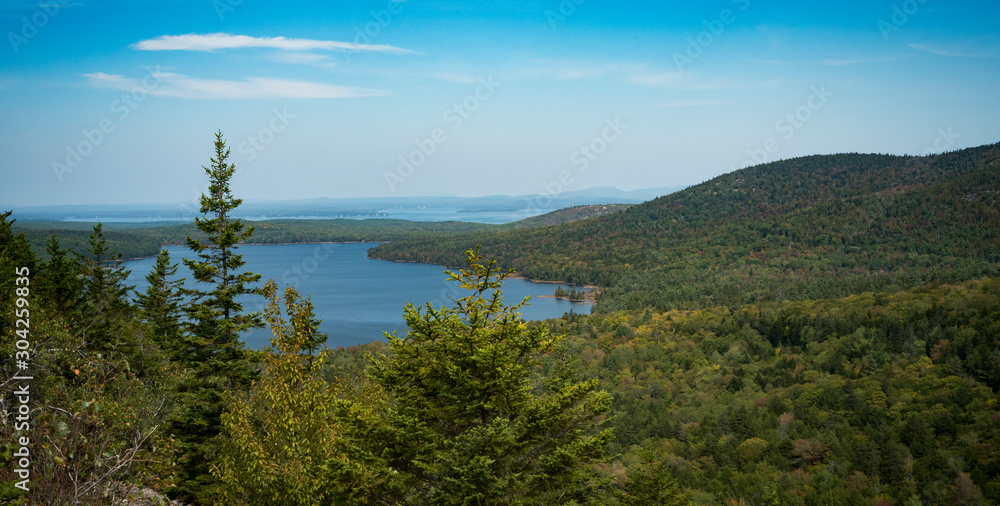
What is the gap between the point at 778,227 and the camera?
470 ft

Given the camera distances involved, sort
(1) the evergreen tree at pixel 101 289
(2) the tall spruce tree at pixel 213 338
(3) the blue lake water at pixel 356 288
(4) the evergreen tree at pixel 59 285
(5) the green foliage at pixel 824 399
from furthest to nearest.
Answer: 1. (3) the blue lake water at pixel 356 288
2. (5) the green foliage at pixel 824 399
3. (1) the evergreen tree at pixel 101 289
4. (4) the evergreen tree at pixel 59 285
5. (2) the tall spruce tree at pixel 213 338

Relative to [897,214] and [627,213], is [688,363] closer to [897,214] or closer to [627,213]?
[897,214]

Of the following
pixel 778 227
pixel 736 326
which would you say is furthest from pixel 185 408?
pixel 778 227

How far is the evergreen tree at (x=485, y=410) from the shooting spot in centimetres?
975

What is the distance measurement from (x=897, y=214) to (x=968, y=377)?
332 feet

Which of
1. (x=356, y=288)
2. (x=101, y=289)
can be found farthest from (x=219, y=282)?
(x=356, y=288)

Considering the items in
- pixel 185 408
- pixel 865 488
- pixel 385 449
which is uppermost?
pixel 385 449

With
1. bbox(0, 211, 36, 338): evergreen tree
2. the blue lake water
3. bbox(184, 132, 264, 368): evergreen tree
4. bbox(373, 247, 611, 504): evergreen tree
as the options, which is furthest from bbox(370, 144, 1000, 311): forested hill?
bbox(373, 247, 611, 504): evergreen tree

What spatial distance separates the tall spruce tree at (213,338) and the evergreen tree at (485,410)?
7221 millimetres

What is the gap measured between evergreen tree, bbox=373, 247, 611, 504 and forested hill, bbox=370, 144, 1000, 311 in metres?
82.5

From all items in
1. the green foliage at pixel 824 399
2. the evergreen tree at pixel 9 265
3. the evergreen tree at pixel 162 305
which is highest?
the evergreen tree at pixel 9 265

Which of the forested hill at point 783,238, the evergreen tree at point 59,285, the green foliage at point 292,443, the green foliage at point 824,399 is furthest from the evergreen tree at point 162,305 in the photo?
the forested hill at point 783,238

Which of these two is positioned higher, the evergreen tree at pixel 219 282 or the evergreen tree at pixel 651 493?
the evergreen tree at pixel 219 282

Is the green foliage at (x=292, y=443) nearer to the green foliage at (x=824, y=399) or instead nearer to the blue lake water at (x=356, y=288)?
the green foliage at (x=824, y=399)
